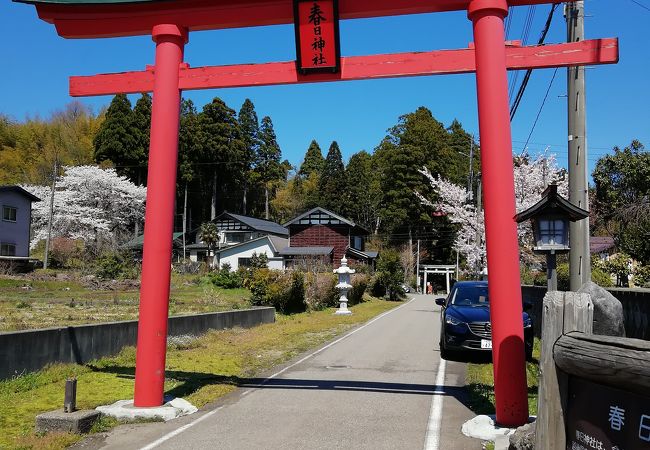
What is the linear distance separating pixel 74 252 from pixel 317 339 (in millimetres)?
36616

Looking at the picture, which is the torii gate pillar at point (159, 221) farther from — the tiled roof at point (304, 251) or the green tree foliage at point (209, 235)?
the green tree foliage at point (209, 235)

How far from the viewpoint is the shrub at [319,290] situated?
28.1 m

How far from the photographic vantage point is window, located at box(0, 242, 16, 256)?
40.1 m

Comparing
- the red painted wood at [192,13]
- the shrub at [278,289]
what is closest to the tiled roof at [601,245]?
the shrub at [278,289]

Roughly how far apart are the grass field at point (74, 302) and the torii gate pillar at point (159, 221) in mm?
5188

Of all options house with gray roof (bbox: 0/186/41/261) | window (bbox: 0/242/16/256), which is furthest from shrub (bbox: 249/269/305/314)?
window (bbox: 0/242/16/256)

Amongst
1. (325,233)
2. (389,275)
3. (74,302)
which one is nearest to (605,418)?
(74,302)

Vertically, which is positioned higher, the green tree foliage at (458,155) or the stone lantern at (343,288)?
the green tree foliage at (458,155)

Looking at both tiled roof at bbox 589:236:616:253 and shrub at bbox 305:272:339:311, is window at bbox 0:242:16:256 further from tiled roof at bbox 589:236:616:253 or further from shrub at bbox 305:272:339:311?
tiled roof at bbox 589:236:616:253

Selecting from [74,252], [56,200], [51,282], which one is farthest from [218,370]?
[56,200]

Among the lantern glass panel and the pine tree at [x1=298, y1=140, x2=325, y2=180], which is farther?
the pine tree at [x1=298, y1=140, x2=325, y2=180]

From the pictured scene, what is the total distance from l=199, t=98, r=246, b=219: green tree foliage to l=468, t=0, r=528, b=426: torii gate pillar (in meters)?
53.9

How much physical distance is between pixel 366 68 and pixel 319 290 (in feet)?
72.5

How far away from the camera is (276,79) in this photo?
7711 millimetres
